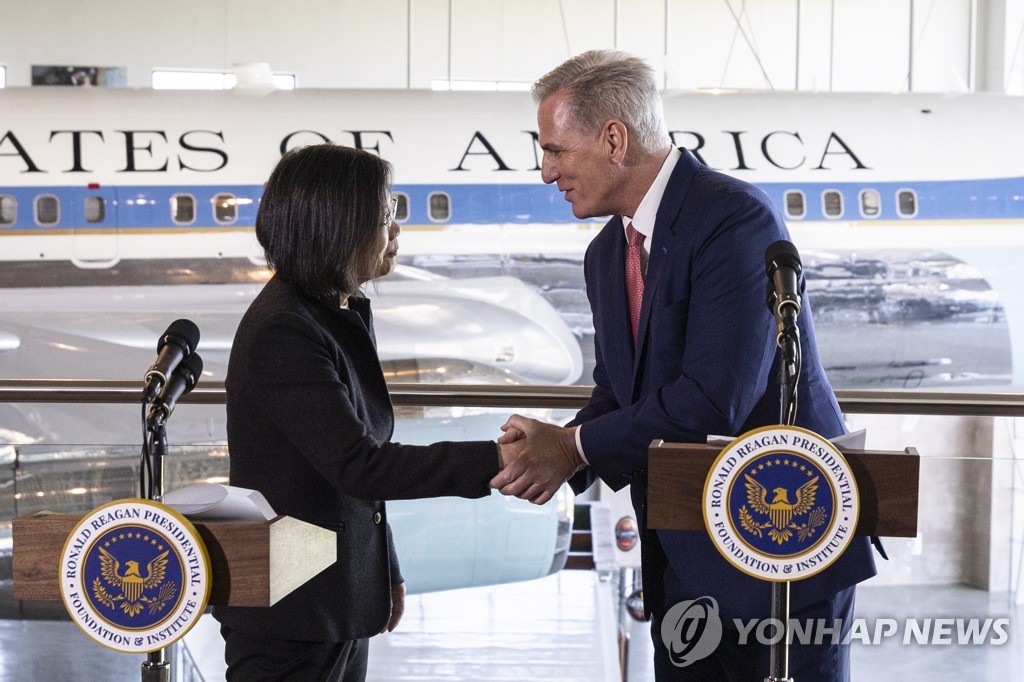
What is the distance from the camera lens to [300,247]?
6.16 feet

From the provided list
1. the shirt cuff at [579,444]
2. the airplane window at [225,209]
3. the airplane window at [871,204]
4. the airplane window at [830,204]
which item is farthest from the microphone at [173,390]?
the airplane window at [871,204]

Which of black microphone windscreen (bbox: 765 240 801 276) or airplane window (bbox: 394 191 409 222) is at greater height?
black microphone windscreen (bbox: 765 240 801 276)

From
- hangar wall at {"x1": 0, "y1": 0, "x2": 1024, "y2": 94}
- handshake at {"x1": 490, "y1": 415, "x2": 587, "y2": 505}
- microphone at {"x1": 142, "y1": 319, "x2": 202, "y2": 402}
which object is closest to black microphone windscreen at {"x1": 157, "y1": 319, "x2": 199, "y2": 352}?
microphone at {"x1": 142, "y1": 319, "x2": 202, "y2": 402}

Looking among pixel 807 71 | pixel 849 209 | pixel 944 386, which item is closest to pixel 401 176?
pixel 849 209

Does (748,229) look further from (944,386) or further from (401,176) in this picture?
(944,386)

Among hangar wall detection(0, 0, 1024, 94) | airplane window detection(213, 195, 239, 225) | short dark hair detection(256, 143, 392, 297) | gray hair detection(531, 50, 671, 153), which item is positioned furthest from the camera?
hangar wall detection(0, 0, 1024, 94)

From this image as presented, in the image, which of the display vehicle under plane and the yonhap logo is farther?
the display vehicle under plane

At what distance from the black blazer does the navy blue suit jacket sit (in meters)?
0.30

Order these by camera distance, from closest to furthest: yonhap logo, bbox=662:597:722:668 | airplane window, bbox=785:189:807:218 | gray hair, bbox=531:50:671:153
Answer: yonhap logo, bbox=662:597:722:668
gray hair, bbox=531:50:671:153
airplane window, bbox=785:189:807:218

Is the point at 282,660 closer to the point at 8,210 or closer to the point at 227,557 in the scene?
the point at 227,557

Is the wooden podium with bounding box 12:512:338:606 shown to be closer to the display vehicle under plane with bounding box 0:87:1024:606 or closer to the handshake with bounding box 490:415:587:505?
the handshake with bounding box 490:415:587:505

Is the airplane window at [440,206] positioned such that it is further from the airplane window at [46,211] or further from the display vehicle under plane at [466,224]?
the airplane window at [46,211]

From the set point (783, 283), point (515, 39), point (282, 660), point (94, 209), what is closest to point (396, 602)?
point (282, 660)

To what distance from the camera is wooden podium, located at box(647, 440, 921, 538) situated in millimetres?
1561
